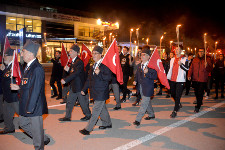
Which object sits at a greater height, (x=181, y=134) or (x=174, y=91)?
(x=174, y=91)

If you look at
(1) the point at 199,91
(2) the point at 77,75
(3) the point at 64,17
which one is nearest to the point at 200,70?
(1) the point at 199,91

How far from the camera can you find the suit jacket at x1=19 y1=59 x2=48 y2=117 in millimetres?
3926

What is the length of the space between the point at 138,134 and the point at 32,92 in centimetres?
285

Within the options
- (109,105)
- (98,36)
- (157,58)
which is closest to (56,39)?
(98,36)

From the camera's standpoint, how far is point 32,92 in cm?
393

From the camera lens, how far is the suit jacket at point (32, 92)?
12.9ft

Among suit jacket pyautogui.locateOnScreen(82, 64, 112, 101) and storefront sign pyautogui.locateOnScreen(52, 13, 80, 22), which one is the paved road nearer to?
suit jacket pyautogui.locateOnScreen(82, 64, 112, 101)

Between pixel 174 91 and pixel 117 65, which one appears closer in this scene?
pixel 117 65

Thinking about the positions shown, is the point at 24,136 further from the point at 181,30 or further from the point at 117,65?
the point at 181,30

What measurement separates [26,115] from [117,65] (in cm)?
248

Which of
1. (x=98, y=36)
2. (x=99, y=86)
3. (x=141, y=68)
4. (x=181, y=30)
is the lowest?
(x=99, y=86)

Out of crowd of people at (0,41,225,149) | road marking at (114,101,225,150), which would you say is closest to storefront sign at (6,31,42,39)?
crowd of people at (0,41,225,149)

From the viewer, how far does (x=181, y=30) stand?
4609 cm

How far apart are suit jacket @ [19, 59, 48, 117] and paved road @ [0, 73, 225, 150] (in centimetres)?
105
